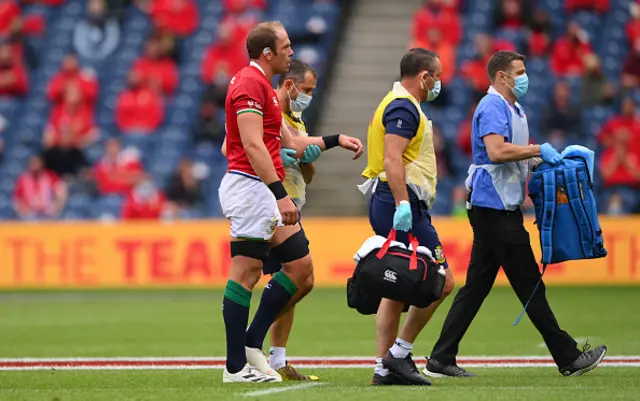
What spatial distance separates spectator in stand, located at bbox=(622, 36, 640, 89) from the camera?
2195cm

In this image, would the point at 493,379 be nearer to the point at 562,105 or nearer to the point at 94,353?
the point at 94,353

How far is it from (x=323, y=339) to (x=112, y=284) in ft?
25.8

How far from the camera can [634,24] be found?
22984 mm

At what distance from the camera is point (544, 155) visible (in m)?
9.16

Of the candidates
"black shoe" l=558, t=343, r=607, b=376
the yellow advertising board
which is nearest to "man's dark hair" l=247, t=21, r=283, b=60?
"black shoe" l=558, t=343, r=607, b=376

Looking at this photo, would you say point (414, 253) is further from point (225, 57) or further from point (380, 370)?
point (225, 57)

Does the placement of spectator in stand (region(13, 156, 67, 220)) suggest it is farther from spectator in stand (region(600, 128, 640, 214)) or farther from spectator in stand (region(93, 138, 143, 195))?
spectator in stand (region(600, 128, 640, 214))

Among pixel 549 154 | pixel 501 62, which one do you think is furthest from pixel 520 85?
pixel 549 154

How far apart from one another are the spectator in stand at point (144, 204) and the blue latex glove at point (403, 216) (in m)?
12.5

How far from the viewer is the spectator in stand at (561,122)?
20.9 m

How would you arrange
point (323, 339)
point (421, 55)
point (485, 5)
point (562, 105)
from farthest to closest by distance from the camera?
point (485, 5) < point (562, 105) < point (323, 339) < point (421, 55)

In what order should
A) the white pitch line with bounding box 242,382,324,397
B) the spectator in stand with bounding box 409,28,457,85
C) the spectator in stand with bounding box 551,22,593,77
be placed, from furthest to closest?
the spectator in stand with bounding box 551,22,593,77 < the spectator in stand with bounding box 409,28,457,85 < the white pitch line with bounding box 242,382,324,397

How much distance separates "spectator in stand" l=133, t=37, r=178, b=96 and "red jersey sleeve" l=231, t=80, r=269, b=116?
574 inches

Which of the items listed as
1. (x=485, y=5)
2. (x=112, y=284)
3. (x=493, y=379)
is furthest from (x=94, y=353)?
(x=485, y=5)
